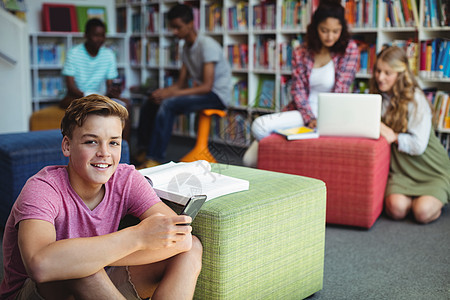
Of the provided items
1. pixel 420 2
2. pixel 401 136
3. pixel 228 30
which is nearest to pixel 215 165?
pixel 401 136

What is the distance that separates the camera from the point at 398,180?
302 centimetres

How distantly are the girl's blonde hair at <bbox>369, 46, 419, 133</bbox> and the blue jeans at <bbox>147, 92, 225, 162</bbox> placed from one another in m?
1.52

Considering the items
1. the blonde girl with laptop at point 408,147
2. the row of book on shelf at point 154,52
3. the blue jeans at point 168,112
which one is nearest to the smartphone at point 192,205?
the blonde girl with laptop at point 408,147

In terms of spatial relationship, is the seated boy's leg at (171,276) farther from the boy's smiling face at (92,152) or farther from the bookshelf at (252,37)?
the bookshelf at (252,37)

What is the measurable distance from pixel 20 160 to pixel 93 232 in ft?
4.08

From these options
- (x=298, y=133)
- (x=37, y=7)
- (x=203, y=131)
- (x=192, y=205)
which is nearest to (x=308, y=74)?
(x=298, y=133)

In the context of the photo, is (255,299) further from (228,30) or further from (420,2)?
(228,30)

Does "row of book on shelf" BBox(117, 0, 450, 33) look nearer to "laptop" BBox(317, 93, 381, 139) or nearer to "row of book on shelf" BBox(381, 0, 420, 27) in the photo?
"row of book on shelf" BBox(381, 0, 420, 27)

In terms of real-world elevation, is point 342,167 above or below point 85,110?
below

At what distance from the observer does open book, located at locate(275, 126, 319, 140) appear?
A: 9.46 ft

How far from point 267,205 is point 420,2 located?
2.58 meters

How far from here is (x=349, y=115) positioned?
2859 mm

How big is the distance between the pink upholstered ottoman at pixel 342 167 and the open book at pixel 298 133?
0.03 meters

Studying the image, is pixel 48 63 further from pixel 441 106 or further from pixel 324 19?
pixel 441 106
